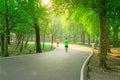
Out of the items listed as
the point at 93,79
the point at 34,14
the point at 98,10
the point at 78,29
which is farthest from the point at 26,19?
the point at 78,29

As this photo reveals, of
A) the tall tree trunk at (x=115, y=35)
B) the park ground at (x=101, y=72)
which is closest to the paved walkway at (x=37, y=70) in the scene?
the park ground at (x=101, y=72)

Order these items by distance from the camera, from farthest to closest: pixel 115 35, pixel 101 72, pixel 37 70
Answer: pixel 115 35 → pixel 101 72 → pixel 37 70

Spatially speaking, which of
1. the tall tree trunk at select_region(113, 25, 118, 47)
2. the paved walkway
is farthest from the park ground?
the tall tree trunk at select_region(113, 25, 118, 47)

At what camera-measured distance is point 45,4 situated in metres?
36.8

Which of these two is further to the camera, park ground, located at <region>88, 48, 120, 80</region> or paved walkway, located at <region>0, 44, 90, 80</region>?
park ground, located at <region>88, 48, 120, 80</region>

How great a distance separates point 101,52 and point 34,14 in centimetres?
1255

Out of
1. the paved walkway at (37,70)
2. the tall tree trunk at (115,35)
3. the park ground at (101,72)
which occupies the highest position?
the tall tree trunk at (115,35)

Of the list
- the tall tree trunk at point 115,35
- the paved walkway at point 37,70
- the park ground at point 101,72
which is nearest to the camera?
the paved walkway at point 37,70

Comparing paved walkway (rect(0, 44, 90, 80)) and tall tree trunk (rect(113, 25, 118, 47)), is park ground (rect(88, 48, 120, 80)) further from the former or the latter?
tall tree trunk (rect(113, 25, 118, 47))

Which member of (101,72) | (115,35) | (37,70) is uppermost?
(115,35)

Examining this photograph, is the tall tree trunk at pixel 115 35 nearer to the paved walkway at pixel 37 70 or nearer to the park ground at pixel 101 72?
the park ground at pixel 101 72

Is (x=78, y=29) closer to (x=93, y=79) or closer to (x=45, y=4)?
(x=45, y=4)

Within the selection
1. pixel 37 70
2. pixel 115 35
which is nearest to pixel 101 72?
pixel 37 70

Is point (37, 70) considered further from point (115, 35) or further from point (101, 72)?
point (115, 35)
